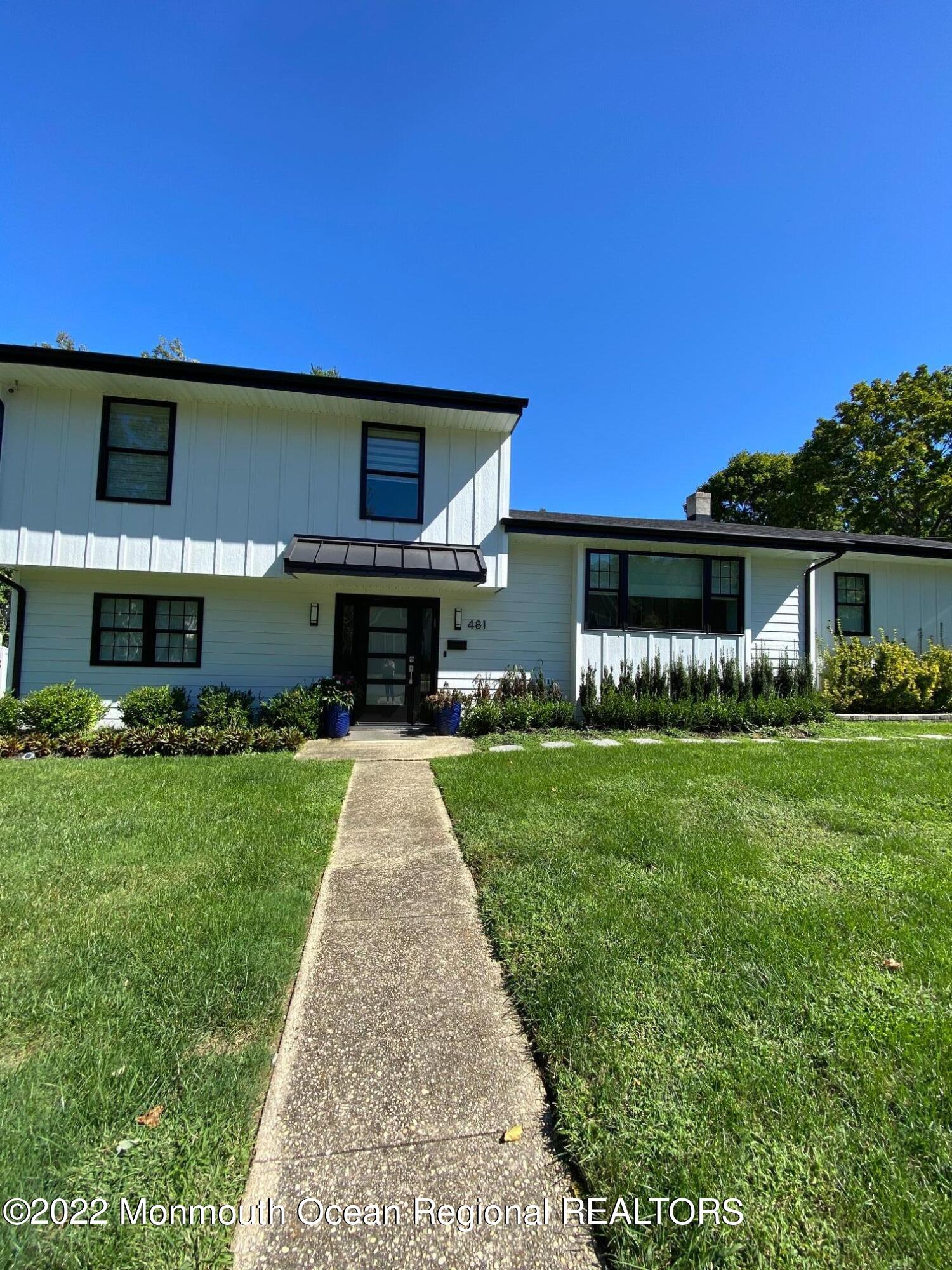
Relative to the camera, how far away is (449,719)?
895 cm

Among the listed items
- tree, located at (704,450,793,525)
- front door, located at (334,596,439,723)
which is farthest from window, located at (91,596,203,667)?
tree, located at (704,450,793,525)

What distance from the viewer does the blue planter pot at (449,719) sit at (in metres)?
8.95

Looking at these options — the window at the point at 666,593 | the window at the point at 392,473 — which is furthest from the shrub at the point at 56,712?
the window at the point at 666,593

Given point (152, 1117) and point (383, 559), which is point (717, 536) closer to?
point (383, 559)

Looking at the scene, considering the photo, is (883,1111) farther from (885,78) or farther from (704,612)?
(885,78)

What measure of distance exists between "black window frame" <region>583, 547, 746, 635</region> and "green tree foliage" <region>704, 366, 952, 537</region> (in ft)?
59.9

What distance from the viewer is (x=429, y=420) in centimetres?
931

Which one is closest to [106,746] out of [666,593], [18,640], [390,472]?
[18,640]

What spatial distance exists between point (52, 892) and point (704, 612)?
410 inches

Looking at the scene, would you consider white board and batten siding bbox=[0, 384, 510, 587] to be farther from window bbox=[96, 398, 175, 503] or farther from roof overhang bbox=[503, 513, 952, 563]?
roof overhang bbox=[503, 513, 952, 563]

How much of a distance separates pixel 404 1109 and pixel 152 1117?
0.78 meters

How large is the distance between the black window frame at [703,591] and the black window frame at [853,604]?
8.97ft

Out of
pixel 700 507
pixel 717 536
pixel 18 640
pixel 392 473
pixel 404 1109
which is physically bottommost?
pixel 404 1109

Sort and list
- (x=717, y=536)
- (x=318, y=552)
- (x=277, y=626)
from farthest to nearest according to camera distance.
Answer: (x=717, y=536) < (x=277, y=626) < (x=318, y=552)
